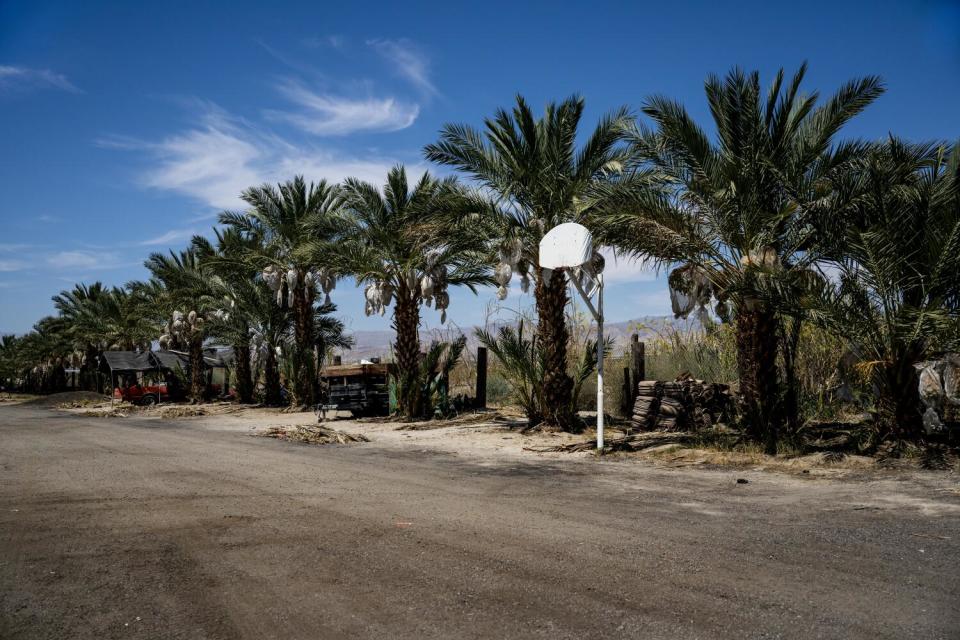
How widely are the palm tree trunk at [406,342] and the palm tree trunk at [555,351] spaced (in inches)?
238

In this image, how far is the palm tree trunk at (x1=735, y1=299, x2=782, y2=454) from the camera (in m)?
12.1

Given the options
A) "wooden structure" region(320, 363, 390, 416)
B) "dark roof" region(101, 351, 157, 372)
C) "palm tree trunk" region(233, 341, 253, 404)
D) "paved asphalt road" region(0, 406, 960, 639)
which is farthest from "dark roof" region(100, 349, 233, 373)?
"paved asphalt road" region(0, 406, 960, 639)

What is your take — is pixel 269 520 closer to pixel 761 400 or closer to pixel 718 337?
pixel 761 400

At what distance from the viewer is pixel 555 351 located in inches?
605

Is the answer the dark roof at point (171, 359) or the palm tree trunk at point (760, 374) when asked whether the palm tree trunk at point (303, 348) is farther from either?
the palm tree trunk at point (760, 374)

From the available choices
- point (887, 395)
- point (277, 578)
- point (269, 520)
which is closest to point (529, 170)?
point (887, 395)

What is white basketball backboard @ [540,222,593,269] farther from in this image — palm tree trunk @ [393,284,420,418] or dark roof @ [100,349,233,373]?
dark roof @ [100,349,233,373]

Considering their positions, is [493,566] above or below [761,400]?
below

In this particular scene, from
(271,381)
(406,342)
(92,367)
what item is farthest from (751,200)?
(92,367)

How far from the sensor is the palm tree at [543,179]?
14.8 meters

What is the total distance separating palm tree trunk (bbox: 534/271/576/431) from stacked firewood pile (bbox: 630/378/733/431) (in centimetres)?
175

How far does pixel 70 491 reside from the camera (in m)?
8.30

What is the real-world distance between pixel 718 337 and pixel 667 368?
167cm

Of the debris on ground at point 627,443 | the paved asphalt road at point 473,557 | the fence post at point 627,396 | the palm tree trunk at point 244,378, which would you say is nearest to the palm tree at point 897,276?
the paved asphalt road at point 473,557
